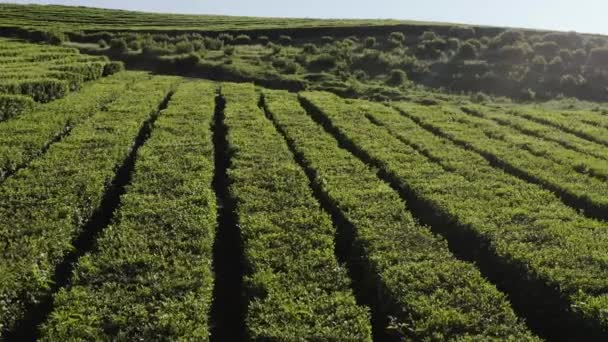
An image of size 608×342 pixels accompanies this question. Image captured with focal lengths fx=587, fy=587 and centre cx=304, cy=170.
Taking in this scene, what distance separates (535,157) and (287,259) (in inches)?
529

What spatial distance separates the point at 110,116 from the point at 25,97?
4.92 meters

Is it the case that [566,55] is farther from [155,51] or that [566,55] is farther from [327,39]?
[155,51]

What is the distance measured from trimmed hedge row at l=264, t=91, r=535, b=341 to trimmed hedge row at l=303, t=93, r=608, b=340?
36.3 inches

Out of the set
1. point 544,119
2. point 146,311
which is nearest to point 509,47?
point 544,119

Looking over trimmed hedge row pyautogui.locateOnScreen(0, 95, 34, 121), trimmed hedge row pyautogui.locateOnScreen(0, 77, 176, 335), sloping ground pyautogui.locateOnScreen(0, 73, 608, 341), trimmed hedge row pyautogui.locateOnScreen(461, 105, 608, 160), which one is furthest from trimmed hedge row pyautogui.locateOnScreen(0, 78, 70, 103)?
trimmed hedge row pyautogui.locateOnScreen(461, 105, 608, 160)

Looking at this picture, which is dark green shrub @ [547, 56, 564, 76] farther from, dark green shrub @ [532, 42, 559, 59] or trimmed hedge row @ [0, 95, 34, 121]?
trimmed hedge row @ [0, 95, 34, 121]

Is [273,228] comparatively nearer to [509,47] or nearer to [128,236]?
[128,236]

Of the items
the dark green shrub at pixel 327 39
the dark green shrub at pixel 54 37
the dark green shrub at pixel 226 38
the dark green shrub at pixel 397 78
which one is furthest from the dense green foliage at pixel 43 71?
the dark green shrub at pixel 327 39

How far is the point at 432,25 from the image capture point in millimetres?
78500

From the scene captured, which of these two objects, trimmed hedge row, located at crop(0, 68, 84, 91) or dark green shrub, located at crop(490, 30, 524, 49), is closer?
trimmed hedge row, located at crop(0, 68, 84, 91)

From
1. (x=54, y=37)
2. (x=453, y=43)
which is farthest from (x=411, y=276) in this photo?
(x=54, y=37)

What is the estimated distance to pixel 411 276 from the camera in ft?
40.2

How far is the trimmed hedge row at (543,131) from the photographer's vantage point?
79.8 feet

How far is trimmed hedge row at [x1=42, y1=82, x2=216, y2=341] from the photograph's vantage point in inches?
411
